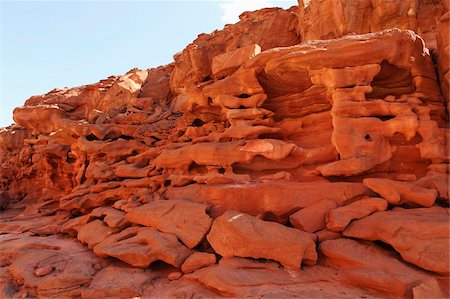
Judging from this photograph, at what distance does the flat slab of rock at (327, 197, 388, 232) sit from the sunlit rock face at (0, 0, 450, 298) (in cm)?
3

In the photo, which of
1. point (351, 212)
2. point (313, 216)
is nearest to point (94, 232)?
point (313, 216)

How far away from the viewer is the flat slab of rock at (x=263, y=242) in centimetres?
554

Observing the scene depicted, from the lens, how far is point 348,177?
770 centimetres

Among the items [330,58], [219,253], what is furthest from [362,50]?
[219,253]

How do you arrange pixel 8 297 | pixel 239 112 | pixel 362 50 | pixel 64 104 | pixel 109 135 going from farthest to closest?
pixel 64 104
pixel 109 135
pixel 239 112
pixel 362 50
pixel 8 297

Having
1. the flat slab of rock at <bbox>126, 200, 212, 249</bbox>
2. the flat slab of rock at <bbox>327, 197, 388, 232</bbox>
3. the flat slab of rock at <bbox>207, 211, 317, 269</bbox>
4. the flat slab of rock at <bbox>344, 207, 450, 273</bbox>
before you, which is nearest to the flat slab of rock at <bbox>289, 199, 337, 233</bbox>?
the flat slab of rock at <bbox>327, 197, 388, 232</bbox>

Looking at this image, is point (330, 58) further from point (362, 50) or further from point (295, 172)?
point (295, 172)

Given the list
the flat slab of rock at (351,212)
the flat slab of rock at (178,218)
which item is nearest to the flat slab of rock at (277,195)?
the flat slab of rock at (351,212)

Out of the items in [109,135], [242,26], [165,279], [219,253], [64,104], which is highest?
[242,26]

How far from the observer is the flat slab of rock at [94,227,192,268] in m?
6.28

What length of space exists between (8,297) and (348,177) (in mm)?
8639

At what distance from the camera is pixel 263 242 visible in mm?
5676

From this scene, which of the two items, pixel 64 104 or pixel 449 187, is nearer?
pixel 449 187

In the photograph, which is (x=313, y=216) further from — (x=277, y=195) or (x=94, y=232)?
(x=94, y=232)
